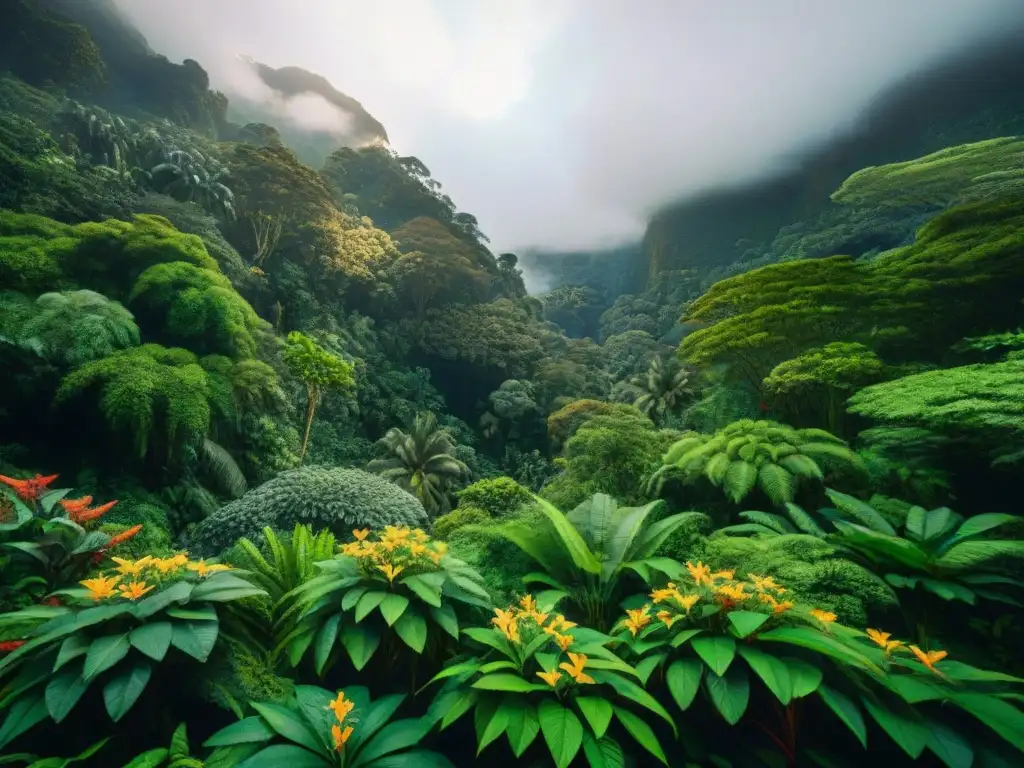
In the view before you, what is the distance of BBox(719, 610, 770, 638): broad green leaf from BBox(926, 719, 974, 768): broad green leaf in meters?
0.50

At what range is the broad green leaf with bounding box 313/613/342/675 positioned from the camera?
167 cm

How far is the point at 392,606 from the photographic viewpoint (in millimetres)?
1699

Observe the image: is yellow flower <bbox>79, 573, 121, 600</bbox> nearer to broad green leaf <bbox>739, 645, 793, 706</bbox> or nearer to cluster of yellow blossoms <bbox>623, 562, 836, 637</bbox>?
cluster of yellow blossoms <bbox>623, 562, 836, 637</bbox>

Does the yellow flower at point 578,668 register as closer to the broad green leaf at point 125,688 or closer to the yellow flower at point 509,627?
the yellow flower at point 509,627

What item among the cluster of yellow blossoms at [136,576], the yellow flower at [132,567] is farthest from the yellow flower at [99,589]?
the yellow flower at [132,567]

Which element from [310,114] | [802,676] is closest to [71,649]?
[802,676]

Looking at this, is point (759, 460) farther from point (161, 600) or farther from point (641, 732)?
point (161, 600)

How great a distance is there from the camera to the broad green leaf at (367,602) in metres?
1.65

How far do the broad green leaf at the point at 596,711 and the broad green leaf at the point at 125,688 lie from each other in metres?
1.29

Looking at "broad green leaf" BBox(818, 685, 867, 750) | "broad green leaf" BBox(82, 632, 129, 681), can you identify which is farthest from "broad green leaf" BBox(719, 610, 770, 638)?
"broad green leaf" BBox(82, 632, 129, 681)

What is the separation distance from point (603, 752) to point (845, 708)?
71cm

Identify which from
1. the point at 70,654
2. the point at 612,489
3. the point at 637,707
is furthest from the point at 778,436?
the point at 70,654

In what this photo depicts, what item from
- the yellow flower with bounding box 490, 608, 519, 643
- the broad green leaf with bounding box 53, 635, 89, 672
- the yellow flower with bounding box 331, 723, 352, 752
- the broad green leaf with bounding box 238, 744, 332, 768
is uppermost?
the broad green leaf with bounding box 53, 635, 89, 672

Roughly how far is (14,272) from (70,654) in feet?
26.1
